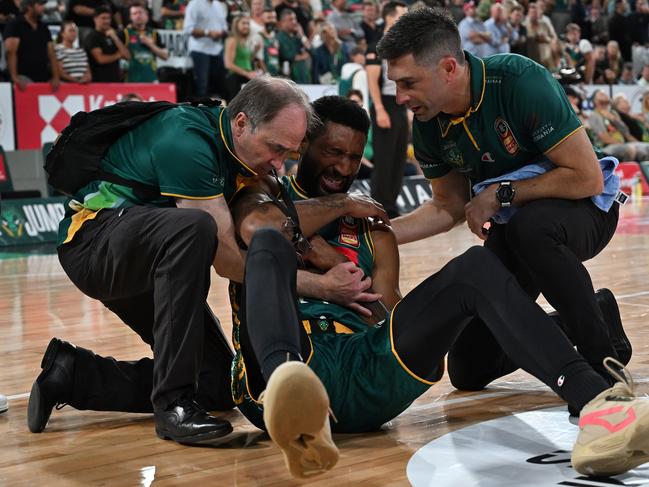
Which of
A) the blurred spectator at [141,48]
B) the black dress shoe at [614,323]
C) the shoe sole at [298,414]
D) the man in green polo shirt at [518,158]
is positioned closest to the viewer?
the shoe sole at [298,414]

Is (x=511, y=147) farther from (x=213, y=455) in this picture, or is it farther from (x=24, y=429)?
(x=24, y=429)

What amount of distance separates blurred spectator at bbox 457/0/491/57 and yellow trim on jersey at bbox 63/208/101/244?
13.1m

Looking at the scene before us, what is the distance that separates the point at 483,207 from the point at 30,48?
9315 mm

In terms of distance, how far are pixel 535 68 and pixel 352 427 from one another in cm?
146

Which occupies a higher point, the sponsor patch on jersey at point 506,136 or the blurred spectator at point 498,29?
the sponsor patch on jersey at point 506,136

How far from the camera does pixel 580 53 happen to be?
1995 cm

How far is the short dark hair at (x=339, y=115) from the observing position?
150 inches

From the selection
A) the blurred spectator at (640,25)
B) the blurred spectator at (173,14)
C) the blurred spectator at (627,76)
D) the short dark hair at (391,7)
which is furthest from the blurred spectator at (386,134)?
the blurred spectator at (640,25)

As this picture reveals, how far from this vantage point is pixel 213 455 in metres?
3.24

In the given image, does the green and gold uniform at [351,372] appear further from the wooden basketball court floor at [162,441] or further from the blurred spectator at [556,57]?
the blurred spectator at [556,57]

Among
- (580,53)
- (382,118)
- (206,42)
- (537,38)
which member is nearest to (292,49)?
(206,42)

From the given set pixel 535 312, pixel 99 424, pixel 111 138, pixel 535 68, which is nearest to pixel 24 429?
pixel 99 424

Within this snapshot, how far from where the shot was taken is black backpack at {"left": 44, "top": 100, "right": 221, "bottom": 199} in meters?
3.71

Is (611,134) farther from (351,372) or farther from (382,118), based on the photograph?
(351,372)
